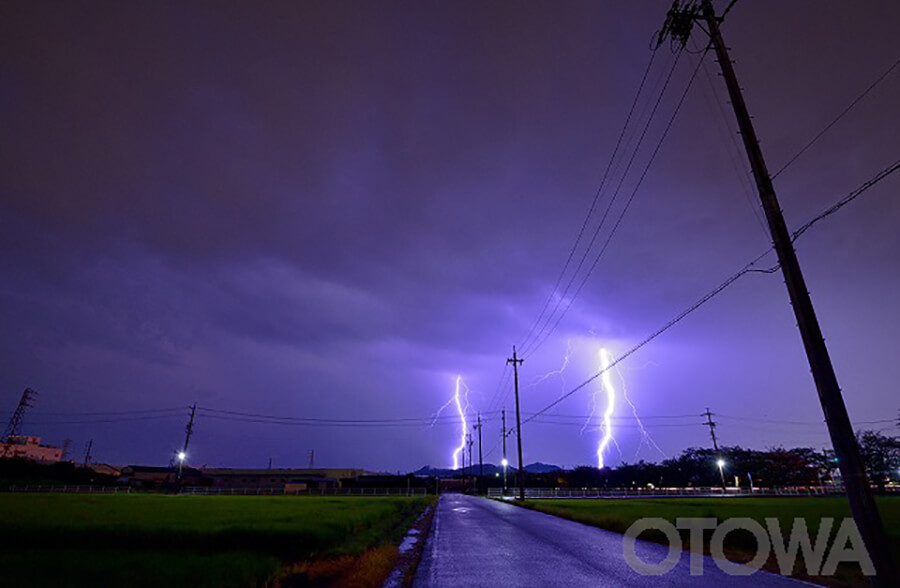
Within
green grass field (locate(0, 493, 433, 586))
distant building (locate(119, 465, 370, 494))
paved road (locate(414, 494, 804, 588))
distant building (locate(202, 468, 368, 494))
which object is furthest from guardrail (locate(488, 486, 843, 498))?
distant building (locate(119, 465, 370, 494))

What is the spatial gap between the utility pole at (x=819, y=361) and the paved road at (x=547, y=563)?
2.76 metres

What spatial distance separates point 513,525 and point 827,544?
11585 mm

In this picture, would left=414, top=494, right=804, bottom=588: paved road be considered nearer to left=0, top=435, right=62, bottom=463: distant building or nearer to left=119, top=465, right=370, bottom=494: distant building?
left=119, top=465, right=370, bottom=494: distant building

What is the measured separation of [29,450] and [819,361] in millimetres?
147518

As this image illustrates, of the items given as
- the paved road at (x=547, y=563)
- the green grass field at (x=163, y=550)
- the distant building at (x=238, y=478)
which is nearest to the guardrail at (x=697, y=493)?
the paved road at (x=547, y=563)

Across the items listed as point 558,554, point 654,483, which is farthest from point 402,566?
point 654,483

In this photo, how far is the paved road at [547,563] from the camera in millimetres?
8446

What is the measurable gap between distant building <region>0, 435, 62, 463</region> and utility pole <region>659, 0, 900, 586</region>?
12501cm

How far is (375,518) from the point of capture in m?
22.3

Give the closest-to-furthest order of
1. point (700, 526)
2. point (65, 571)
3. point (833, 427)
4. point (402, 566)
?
point (833, 427), point (65, 571), point (402, 566), point (700, 526)

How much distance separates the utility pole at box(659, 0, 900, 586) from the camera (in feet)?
20.5

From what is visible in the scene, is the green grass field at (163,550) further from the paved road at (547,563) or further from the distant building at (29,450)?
the distant building at (29,450)

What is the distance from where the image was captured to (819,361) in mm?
7035

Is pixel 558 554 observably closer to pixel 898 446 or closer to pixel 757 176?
pixel 757 176
